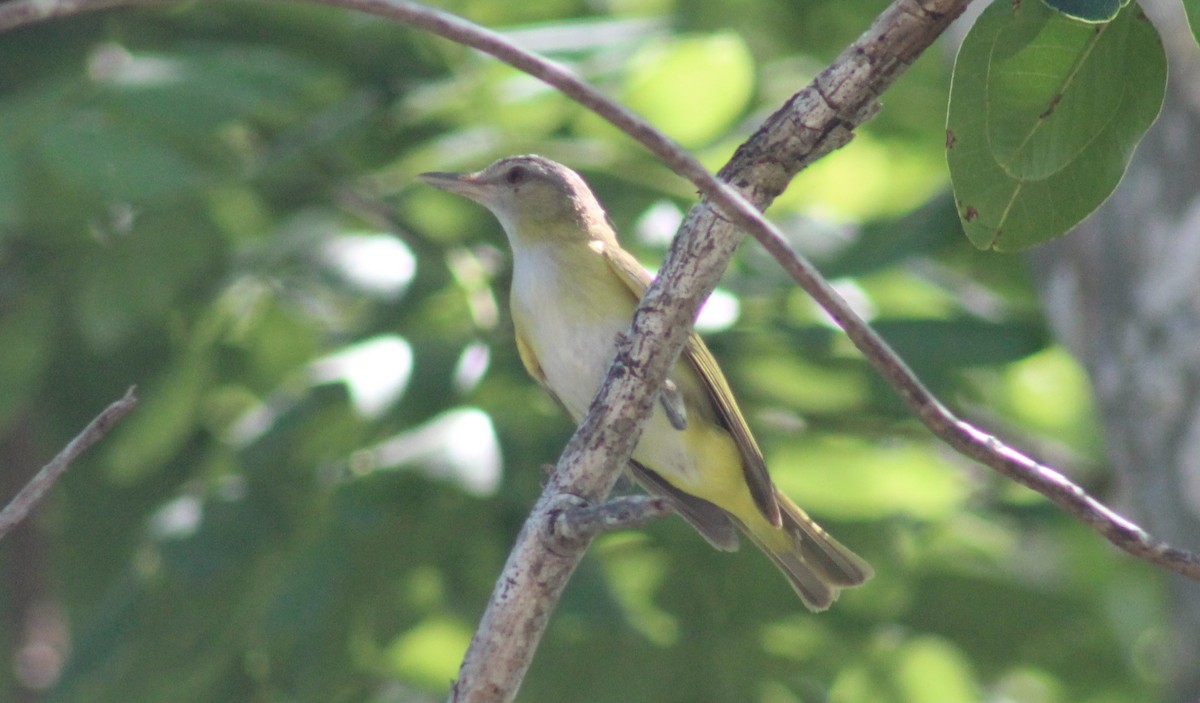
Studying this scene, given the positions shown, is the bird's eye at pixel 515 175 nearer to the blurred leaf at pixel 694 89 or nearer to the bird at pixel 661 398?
the bird at pixel 661 398

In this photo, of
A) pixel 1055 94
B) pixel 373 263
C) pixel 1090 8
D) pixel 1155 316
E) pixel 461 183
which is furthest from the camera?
pixel 373 263

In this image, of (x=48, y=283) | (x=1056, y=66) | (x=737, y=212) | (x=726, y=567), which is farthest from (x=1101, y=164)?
(x=48, y=283)

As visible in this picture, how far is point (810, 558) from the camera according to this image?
→ 4438 millimetres

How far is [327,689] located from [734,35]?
9.30ft

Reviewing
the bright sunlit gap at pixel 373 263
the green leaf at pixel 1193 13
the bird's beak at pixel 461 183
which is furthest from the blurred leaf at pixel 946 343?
the green leaf at pixel 1193 13

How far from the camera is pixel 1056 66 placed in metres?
2.04

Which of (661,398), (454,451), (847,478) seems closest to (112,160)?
(454,451)

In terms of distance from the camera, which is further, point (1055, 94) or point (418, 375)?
point (418, 375)

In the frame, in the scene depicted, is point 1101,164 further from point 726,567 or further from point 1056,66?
point 726,567

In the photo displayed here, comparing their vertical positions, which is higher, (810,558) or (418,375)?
(418,375)

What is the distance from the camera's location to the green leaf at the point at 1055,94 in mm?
2031

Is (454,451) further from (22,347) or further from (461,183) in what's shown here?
(22,347)

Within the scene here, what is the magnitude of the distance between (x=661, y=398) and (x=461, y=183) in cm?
111

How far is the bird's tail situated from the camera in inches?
170
